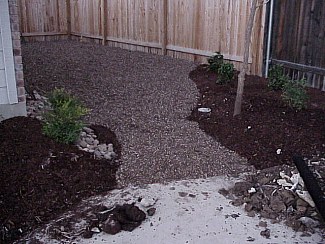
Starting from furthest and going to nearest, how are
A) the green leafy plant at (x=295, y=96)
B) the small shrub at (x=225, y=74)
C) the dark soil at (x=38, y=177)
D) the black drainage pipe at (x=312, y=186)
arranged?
1. the small shrub at (x=225, y=74)
2. the green leafy plant at (x=295, y=96)
3. the dark soil at (x=38, y=177)
4. the black drainage pipe at (x=312, y=186)

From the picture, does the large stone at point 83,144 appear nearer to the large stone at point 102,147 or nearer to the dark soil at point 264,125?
the large stone at point 102,147

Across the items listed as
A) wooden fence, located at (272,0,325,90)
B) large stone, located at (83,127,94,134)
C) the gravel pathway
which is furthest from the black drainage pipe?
wooden fence, located at (272,0,325,90)

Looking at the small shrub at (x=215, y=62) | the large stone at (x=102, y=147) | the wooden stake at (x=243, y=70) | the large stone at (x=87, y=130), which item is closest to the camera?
the large stone at (x=102, y=147)

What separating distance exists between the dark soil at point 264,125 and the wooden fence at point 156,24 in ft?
5.14

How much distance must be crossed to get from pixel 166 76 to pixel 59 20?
258 inches

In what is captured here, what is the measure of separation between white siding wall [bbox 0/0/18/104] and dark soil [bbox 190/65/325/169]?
221 centimetres

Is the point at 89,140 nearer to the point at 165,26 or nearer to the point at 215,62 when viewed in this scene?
the point at 215,62

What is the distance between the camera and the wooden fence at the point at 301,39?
6336 millimetres

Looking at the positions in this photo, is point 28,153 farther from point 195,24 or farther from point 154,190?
point 195,24

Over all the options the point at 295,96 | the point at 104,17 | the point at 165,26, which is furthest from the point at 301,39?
the point at 104,17

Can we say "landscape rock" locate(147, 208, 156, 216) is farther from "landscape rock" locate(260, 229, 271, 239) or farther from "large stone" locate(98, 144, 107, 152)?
"large stone" locate(98, 144, 107, 152)

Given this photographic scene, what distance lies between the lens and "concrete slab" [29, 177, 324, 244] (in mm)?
3143

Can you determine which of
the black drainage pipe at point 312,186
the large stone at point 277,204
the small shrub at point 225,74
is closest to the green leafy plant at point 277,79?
the small shrub at point 225,74

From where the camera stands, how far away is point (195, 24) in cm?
873
